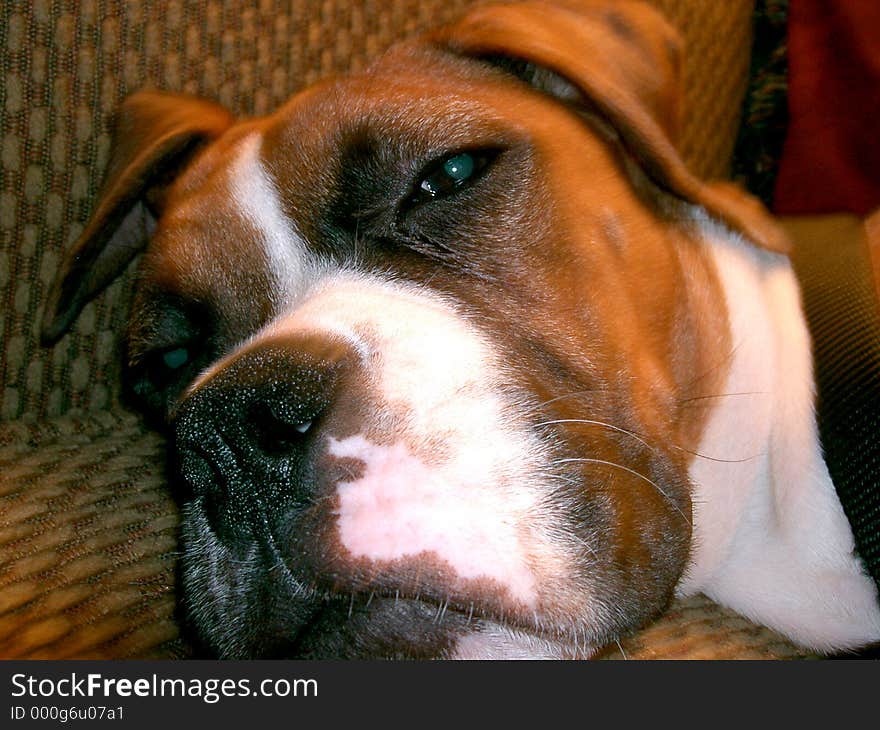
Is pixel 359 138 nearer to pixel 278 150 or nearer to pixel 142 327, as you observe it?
pixel 278 150

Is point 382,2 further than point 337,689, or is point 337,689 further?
point 382,2

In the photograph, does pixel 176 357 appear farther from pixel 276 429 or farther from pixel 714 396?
pixel 714 396

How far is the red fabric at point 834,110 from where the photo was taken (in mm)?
2326

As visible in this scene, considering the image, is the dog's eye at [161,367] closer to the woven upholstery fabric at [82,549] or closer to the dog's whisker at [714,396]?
the woven upholstery fabric at [82,549]

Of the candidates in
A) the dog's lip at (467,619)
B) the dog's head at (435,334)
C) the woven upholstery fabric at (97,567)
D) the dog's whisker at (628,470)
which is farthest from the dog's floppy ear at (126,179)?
the dog's whisker at (628,470)

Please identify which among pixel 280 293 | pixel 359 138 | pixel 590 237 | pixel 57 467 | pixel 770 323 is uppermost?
pixel 359 138

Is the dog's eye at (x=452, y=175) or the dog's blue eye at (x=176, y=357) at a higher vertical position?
the dog's eye at (x=452, y=175)

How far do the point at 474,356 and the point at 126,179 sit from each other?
0.86 meters

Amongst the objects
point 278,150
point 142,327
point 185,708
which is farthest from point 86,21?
point 185,708

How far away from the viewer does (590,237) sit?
126 cm

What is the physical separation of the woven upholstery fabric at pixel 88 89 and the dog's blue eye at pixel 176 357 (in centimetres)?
25

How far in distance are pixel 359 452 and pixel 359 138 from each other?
1.78 ft

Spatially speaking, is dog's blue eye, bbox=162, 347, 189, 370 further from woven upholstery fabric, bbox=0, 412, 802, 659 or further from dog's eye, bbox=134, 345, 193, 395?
woven upholstery fabric, bbox=0, 412, 802, 659

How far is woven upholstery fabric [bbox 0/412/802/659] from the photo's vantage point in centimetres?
101
